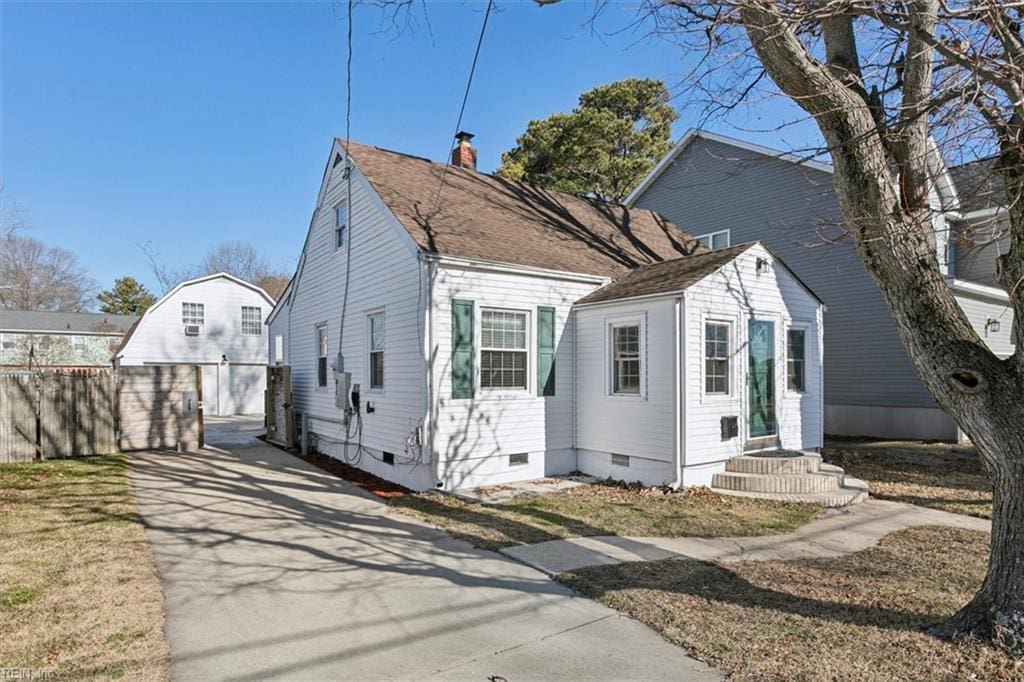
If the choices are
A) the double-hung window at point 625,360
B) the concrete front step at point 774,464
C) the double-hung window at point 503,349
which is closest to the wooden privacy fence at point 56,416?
the double-hung window at point 503,349

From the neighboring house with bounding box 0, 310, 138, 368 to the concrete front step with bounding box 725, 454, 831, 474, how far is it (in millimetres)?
30451

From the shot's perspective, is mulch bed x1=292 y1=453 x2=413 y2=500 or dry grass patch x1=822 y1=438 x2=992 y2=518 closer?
dry grass patch x1=822 y1=438 x2=992 y2=518

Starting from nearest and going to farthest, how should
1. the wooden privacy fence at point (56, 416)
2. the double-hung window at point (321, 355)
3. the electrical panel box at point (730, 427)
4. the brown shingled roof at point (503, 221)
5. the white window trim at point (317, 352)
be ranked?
the electrical panel box at point (730, 427) → the brown shingled roof at point (503, 221) → the wooden privacy fence at point (56, 416) → the white window trim at point (317, 352) → the double-hung window at point (321, 355)

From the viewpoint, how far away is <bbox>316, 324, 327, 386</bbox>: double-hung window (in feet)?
43.7

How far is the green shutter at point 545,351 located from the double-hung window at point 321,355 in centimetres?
552

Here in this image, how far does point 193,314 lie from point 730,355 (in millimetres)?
24428

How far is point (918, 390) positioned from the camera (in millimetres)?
15156

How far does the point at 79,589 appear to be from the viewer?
4863mm

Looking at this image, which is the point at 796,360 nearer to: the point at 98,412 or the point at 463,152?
the point at 463,152

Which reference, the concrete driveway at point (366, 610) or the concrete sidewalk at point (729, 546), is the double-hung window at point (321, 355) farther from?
the concrete sidewalk at point (729, 546)

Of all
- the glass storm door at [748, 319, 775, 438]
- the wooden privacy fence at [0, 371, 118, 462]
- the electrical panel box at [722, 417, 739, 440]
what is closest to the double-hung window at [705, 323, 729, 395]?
the electrical panel box at [722, 417, 739, 440]

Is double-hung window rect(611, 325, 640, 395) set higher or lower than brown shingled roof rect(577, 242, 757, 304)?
lower

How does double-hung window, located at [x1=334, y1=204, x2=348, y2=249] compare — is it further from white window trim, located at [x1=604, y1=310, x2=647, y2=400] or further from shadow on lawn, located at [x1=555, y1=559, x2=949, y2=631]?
shadow on lawn, located at [x1=555, y1=559, x2=949, y2=631]

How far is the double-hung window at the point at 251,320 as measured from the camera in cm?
2769
